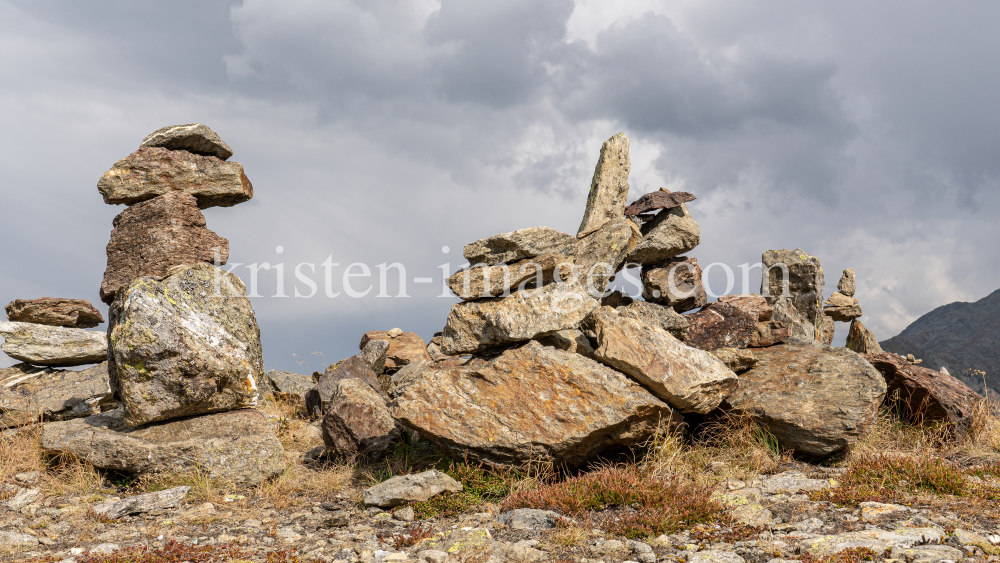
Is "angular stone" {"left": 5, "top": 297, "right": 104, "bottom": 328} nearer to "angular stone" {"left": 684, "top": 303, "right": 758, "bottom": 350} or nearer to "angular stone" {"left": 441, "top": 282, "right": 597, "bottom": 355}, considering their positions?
"angular stone" {"left": 441, "top": 282, "right": 597, "bottom": 355}

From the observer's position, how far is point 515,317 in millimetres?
10562

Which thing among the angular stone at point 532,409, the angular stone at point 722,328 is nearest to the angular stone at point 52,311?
the angular stone at point 532,409

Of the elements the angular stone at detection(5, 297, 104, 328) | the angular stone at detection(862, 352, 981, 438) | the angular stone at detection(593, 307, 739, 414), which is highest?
the angular stone at detection(5, 297, 104, 328)

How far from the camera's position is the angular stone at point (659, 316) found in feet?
43.2

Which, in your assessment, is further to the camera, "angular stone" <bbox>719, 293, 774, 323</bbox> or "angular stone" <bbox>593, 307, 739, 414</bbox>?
"angular stone" <bbox>719, 293, 774, 323</bbox>

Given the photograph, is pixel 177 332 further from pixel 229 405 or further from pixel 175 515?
pixel 175 515

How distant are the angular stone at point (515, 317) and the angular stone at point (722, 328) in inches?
132

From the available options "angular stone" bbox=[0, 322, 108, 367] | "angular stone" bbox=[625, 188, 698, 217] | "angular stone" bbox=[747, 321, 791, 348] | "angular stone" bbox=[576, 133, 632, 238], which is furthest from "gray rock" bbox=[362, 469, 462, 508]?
"angular stone" bbox=[625, 188, 698, 217]

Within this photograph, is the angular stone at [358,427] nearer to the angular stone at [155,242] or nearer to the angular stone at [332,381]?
the angular stone at [332,381]

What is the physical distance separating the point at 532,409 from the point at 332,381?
6.58 m

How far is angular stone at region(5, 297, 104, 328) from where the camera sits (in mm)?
14547

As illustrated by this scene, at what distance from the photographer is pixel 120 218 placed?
13.8 metres

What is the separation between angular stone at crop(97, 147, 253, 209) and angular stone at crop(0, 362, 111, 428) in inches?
159

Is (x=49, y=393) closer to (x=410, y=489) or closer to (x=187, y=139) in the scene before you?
(x=187, y=139)
